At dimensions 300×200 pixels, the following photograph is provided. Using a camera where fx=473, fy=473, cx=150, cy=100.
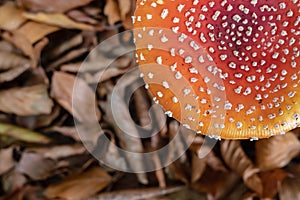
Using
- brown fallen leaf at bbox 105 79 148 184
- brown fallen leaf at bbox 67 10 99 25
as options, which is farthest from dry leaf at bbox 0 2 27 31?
brown fallen leaf at bbox 105 79 148 184

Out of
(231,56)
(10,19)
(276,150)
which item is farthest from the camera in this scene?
(10,19)

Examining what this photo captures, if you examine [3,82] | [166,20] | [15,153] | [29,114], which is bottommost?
[15,153]

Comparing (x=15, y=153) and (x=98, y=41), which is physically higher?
(x=98, y=41)

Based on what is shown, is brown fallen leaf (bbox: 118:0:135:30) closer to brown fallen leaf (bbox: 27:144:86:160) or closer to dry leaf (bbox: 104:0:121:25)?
dry leaf (bbox: 104:0:121:25)

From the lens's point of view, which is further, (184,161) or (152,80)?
(184,161)

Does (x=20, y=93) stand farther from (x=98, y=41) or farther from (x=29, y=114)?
(x=98, y=41)

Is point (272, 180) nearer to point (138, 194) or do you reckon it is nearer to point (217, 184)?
point (217, 184)

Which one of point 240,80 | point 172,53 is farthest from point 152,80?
point 240,80

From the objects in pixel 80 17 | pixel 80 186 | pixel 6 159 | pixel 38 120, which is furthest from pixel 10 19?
pixel 80 186
